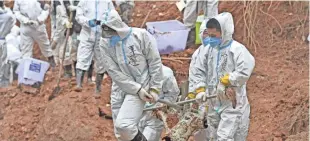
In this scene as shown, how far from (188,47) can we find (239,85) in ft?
14.9

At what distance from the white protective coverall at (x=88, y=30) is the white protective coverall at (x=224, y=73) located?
2598 mm

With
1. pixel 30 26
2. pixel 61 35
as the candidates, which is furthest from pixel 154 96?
pixel 61 35

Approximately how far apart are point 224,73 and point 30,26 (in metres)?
4.84

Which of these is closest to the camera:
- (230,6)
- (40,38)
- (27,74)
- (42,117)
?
(42,117)

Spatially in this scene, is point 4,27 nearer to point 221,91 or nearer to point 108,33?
point 108,33

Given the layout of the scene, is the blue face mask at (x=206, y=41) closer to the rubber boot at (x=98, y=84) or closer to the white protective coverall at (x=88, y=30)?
the white protective coverall at (x=88, y=30)

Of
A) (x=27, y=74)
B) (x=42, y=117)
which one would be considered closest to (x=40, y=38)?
(x=27, y=74)

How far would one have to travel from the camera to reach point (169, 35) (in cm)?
964

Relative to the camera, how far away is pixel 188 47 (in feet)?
33.6

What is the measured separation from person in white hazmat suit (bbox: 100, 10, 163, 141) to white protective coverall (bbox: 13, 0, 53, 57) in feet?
13.3

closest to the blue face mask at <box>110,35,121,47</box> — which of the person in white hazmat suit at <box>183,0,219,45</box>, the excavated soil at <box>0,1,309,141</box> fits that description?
the excavated soil at <box>0,1,309,141</box>

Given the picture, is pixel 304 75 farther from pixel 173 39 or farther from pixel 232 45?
pixel 232 45

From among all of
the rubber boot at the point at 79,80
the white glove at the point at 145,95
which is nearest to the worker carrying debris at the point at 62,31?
the rubber boot at the point at 79,80

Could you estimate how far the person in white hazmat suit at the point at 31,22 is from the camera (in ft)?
32.1
